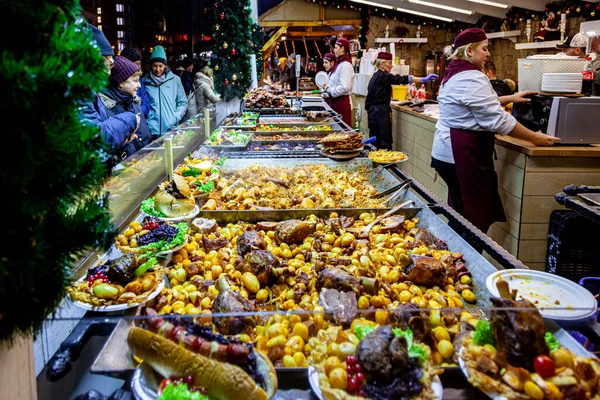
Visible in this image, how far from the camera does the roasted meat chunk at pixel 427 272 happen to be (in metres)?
2.04

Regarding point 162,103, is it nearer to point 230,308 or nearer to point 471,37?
point 471,37

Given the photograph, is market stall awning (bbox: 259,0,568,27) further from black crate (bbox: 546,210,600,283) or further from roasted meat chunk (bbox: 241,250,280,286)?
roasted meat chunk (bbox: 241,250,280,286)

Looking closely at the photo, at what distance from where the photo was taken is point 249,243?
2.30 m

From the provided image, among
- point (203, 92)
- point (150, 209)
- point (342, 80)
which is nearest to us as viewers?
point (150, 209)

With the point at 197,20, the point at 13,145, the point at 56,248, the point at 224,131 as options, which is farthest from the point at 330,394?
the point at 197,20

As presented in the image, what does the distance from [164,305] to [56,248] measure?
87 centimetres

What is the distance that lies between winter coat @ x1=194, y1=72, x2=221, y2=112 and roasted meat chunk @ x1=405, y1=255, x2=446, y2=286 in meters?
6.05

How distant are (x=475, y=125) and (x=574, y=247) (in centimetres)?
110

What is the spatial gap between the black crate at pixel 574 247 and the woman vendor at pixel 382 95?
4.51 metres

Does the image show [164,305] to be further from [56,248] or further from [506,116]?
[506,116]

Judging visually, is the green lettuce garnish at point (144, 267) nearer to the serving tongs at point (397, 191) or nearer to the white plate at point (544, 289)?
the white plate at point (544, 289)

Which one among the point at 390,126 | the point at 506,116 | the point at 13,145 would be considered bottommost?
the point at 390,126

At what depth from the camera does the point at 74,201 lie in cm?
100

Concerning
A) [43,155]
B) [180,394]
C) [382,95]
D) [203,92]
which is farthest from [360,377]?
[382,95]
